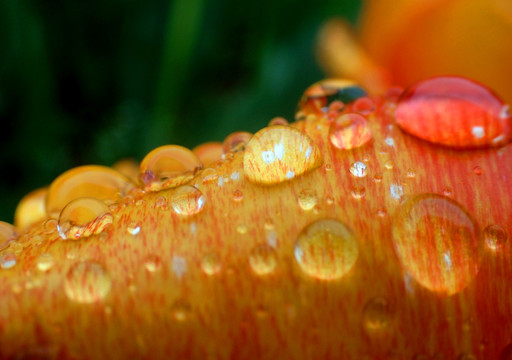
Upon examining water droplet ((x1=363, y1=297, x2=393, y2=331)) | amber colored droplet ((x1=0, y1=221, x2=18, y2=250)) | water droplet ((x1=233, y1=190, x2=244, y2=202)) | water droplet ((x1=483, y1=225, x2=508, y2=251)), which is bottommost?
water droplet ((x1=363, y1=297, x2=393, y2=331))

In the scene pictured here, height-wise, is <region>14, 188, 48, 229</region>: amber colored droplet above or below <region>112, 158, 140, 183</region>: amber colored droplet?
below

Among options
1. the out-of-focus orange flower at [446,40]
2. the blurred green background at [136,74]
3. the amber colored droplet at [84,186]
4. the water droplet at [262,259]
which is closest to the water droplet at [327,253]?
the water droplet at [262,259]

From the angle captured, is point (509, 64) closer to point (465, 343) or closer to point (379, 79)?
point (379, 79)

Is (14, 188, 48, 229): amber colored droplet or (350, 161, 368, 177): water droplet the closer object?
(350, 161, 368, 177): water droplet

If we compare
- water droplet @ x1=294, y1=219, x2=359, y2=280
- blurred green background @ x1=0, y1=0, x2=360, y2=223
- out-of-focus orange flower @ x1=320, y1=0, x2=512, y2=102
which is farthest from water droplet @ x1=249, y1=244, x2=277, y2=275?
blurred green background @ x1=0, y1=0, x2=360, y2=223

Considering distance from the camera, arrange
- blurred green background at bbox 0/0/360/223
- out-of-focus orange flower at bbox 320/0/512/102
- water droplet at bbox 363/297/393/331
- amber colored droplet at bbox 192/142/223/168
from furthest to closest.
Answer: blurred green background at bbox 0/0/360/223 → out-of-focus orange flower at bbox 320/0/512/102 → amber colored droplet at bbox 192/142/223/168 → water droplet at bbox 363/297/393/331

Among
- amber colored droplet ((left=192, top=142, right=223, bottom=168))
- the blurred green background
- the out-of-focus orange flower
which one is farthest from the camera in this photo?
the blurred green background

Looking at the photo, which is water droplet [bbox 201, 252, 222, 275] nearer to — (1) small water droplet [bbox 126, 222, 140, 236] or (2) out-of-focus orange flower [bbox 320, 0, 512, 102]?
(1) small water droplet [bbox 126, 222, 140, 236]

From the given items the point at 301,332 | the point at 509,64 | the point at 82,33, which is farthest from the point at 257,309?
the point at 82,33
